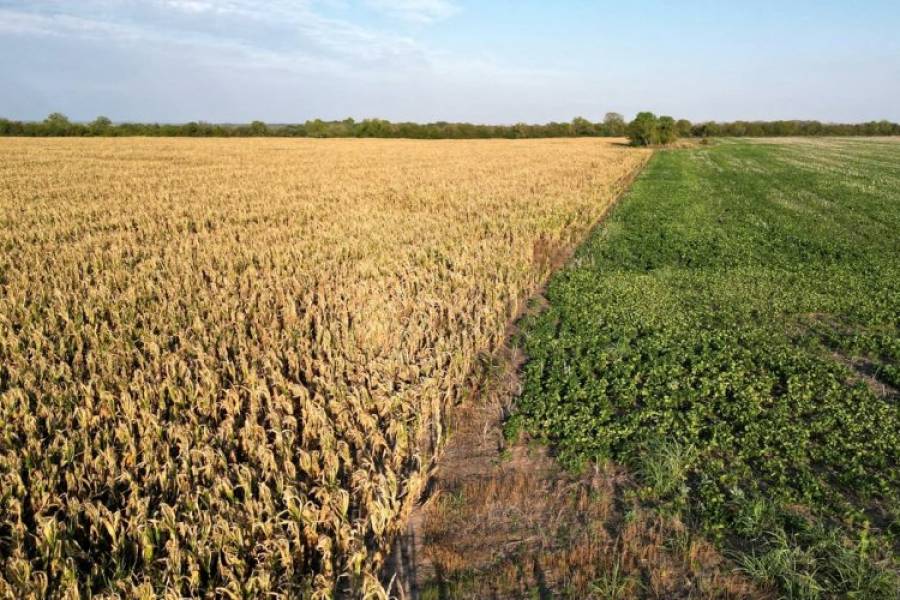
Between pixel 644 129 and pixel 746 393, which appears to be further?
pixel 644 129

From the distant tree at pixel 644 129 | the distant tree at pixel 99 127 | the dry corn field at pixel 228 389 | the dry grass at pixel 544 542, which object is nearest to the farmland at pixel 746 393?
the dry grass at pixel 544 542

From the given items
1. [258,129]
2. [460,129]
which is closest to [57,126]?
[258,129]

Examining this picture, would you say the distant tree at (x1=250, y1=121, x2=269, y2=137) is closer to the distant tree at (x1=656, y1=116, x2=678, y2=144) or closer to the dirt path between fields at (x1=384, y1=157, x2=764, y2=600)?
the distant tree at (x1=656, y1=116, x2=678, y2=144)

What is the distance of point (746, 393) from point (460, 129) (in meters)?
107

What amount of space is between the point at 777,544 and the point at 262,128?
10340 centimetres

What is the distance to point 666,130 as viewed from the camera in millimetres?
70125

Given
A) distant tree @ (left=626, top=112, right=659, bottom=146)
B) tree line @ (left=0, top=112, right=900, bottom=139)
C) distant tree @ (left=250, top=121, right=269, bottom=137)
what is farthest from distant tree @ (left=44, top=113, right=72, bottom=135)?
distant tree @ (left=626, top=112, right=659, bottom=146)

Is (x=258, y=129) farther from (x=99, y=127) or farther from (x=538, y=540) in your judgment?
(x=538, y=540)

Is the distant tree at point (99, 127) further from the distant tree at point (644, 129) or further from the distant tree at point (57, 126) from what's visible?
the distant tree at point (644, 129)

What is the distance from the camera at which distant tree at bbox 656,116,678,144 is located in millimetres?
69500

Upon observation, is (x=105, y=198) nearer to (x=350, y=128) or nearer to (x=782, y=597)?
(x=782, y=597)

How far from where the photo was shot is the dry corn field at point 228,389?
3.33 metres

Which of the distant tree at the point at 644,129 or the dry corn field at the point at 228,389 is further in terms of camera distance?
the distant tree at the point at 644,129

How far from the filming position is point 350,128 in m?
103
